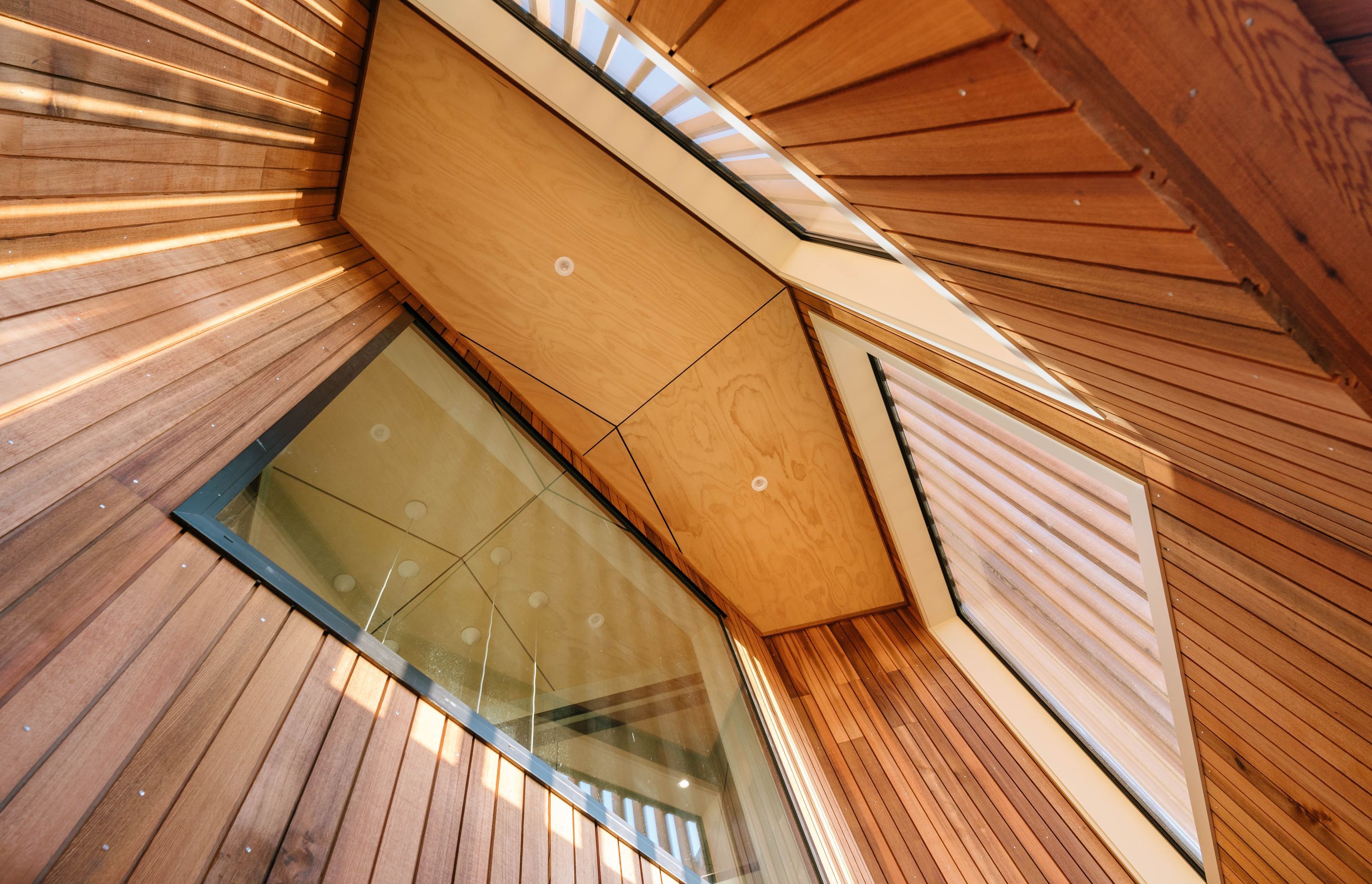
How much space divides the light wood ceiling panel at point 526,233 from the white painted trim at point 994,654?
749mm

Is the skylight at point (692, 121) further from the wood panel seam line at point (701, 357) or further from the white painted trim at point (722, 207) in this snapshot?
the wood panel seam line at point (701, 357)

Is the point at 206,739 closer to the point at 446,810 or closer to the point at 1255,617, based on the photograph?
the point at 446,810

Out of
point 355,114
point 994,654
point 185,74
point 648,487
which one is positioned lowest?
point 994,654

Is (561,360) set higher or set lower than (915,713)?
higher

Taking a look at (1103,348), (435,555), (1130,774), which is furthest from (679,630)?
(1103,348)

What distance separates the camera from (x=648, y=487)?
4090 mm

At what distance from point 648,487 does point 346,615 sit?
2414 mm

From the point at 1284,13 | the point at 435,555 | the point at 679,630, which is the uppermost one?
the point at 679,630

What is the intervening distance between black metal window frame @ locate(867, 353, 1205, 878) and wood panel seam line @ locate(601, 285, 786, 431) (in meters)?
0.57

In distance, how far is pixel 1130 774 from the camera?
3.02 meters

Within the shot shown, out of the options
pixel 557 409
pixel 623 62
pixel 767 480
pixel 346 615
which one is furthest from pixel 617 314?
pixel 346 615

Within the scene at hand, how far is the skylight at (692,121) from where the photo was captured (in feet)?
8.66

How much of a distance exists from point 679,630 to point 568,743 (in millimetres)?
1320

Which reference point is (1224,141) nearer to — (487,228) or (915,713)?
(487,228)
